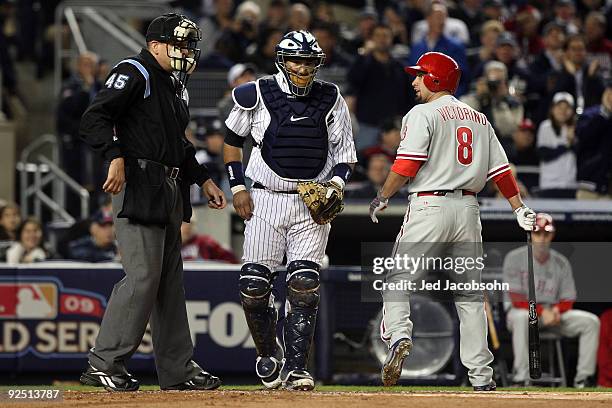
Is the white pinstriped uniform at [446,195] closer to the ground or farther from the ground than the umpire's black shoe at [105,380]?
farther from the ground

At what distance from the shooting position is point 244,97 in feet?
29.5

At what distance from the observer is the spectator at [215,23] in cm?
1739

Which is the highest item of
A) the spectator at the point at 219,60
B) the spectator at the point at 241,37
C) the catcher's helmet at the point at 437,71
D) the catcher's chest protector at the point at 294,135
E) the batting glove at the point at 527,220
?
the spectator at the point at 241,37

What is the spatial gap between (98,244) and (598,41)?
25.0ft

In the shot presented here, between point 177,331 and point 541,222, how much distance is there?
8.53 feet

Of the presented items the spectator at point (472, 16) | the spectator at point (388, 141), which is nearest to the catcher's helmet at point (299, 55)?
the spectator at point (388, 141)

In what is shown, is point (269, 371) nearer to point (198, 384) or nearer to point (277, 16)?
point (198, 384)

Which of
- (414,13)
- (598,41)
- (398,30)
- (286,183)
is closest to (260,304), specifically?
(286,183)

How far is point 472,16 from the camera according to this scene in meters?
18.3

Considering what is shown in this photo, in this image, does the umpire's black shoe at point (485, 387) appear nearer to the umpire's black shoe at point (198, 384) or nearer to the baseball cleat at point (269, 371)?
the baseball cleat at point (269, 371)

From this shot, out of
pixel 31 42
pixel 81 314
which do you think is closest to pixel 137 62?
pixel 81 314

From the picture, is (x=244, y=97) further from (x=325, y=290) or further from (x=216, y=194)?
(x=325, y=290)

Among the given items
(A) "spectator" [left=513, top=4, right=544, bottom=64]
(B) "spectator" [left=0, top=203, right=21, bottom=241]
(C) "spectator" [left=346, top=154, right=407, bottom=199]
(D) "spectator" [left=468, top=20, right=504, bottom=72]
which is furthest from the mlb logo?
(A) "spectator" [left=513, top=4, right=544, bottom=64]

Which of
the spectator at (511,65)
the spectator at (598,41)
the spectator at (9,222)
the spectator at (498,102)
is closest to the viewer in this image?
the spectator at (9,222)
